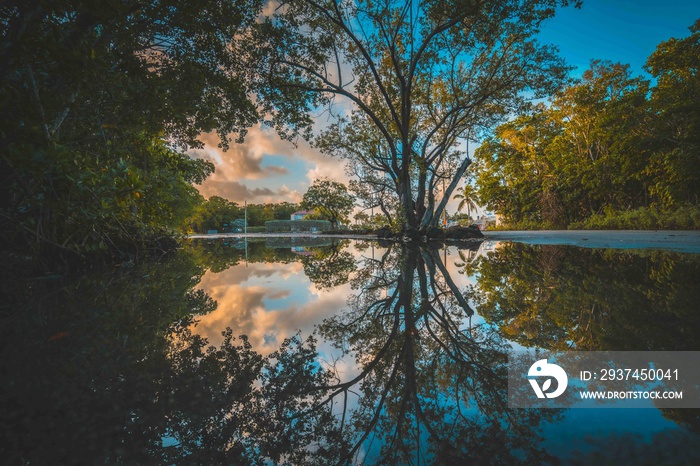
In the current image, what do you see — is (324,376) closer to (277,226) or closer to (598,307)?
(598,307)

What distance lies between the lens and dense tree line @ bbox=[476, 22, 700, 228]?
15.4 metres

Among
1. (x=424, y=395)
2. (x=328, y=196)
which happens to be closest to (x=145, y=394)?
(x=424, y=395)

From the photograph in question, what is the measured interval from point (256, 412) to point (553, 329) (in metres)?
1.59

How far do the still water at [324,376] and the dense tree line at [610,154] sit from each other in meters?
13.3

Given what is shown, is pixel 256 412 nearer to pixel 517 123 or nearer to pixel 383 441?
A: pixel 383 441

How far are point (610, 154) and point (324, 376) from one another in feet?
92.7

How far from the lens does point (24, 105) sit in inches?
99.3

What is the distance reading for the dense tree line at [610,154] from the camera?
15.4m

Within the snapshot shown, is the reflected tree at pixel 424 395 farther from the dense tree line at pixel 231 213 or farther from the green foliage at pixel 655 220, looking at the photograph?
the dense tree line at pixel 231 213

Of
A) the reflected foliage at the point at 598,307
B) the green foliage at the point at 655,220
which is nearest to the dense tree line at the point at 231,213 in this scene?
the green foliage at the point at 655,220

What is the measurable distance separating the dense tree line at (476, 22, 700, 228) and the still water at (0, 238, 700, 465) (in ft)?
43.5

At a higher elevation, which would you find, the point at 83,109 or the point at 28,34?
the point at 83,109

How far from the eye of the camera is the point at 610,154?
21766mm

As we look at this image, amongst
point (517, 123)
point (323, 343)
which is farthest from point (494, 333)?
point (517, 123)
